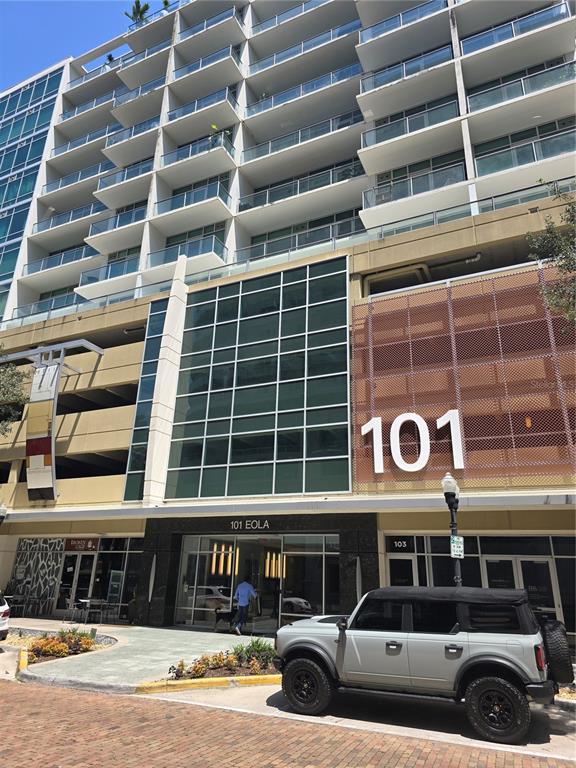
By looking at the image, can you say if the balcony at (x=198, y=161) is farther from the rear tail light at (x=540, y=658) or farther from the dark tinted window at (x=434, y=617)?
the rear tail light at (x=540, y=658)

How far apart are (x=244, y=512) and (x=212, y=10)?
33613 millimetres

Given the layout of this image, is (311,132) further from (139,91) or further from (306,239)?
(139,91)

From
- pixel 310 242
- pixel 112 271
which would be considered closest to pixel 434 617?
pixel 310 242

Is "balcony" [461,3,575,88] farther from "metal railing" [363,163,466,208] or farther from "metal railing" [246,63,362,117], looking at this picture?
"metal railing" [246,63,362,117]

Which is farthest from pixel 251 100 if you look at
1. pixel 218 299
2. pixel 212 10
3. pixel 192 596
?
pixel 192 596

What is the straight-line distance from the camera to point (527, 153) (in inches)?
820

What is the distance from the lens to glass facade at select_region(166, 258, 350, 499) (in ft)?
59.6

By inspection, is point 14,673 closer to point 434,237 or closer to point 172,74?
point 434,237

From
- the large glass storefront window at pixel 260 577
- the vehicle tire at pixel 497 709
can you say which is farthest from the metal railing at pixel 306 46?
the vehicle tire at pixel 497 709

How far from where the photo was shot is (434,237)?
1920cm

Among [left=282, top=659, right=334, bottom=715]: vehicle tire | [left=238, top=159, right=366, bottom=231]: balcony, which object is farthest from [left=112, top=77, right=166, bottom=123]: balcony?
[left=282, top=659, right=334, bottom=715]: vehicle tire

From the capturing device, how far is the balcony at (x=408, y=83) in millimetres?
24641

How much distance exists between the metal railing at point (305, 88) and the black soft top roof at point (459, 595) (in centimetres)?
2776

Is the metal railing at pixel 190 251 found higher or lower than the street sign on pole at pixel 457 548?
higher
